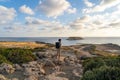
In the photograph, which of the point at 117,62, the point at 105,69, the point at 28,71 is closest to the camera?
the point at 105,69

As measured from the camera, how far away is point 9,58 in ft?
66.8

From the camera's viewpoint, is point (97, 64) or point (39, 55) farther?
point (39, 55)

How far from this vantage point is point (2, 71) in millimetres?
15133

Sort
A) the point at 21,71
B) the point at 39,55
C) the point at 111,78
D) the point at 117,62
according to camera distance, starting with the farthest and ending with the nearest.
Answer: the point at 39,55 → the point at 21,71 → the point at 117,62 → the point at 111,78

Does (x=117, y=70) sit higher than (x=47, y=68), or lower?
higher

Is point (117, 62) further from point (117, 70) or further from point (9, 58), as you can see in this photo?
point (9, 58)

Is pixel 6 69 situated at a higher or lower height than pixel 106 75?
lower

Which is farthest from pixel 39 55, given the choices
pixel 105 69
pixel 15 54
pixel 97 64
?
pixel 105 69

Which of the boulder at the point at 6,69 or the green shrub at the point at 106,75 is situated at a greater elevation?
the green shrub at the point at 106,75

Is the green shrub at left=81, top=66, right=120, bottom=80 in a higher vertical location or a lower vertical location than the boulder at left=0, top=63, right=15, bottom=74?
higher

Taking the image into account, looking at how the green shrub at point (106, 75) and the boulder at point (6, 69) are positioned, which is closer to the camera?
the green shrub at point (106, 75)

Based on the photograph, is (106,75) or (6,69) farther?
(6,69)

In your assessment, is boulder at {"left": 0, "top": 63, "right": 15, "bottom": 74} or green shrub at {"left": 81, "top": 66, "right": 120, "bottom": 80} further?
boulder at {"left": 0, "top": 63, "right": 15, "bottom": 74}

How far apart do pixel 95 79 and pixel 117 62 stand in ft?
14.9
